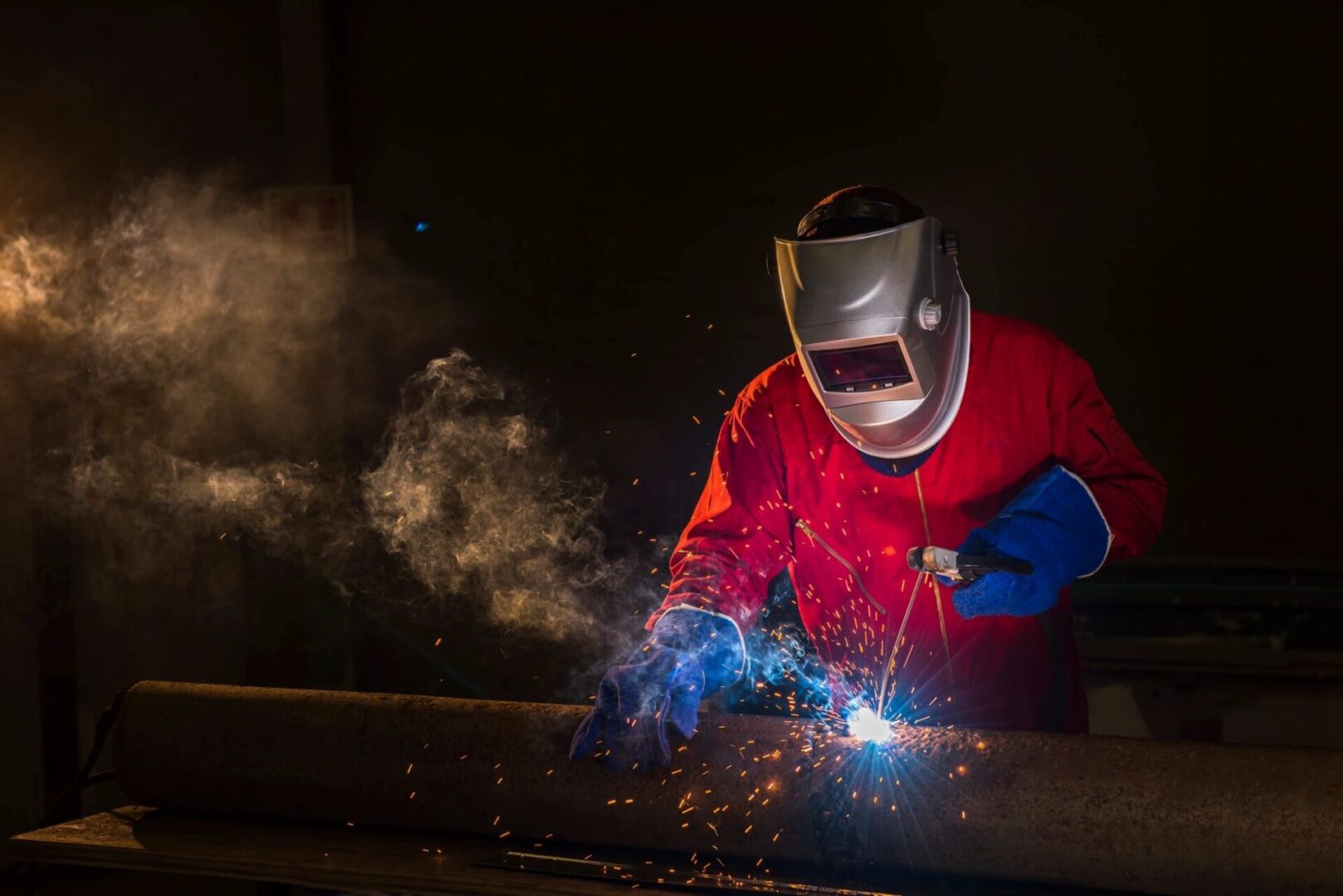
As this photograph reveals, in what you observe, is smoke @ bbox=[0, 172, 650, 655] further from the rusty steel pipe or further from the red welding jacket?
the red welding jacket

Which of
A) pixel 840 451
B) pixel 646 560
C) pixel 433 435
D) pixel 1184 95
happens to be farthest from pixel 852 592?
pixel 433 435

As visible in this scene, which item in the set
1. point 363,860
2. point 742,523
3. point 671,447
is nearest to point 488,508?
point 671,447

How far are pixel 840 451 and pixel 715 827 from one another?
0.77 m

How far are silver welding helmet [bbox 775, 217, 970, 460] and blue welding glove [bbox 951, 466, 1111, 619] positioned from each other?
10.7 inches

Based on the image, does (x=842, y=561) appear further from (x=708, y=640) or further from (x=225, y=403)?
(x=225, y=403)

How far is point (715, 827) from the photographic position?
6.78 feet

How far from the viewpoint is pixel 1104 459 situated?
7.09 ft

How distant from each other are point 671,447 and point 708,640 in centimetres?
168

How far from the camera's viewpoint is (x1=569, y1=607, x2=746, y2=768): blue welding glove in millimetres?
2105

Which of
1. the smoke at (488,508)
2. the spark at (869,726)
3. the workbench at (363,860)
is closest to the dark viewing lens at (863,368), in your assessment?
the spark at (869,726)

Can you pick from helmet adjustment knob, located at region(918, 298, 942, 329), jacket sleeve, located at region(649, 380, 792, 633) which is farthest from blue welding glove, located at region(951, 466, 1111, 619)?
jacket sleeve, located at region(649, 380, 792, 633)

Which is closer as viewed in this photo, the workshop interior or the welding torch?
the welding torch

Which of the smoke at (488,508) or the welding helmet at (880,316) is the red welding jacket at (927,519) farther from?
the smoke at (488,508)

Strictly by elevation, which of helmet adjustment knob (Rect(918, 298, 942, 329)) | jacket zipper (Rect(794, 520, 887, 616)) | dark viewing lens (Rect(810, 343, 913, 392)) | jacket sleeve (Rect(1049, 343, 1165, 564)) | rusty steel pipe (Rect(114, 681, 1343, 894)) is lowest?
rusty steel pipe (Rect(114, 681, 1343, 894))
